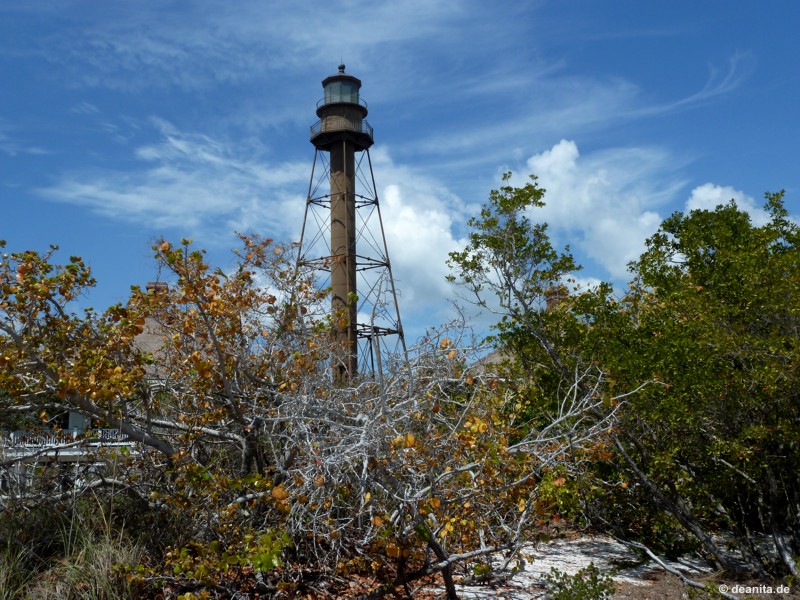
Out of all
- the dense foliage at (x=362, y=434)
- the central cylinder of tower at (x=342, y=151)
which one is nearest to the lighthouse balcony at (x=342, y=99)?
the central cylinder of tower at (x=342, y=151)

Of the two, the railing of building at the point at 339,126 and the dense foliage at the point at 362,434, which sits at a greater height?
the railing of building at the point at 339,126

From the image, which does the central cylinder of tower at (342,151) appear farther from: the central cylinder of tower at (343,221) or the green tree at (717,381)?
the green tree at (717,381)

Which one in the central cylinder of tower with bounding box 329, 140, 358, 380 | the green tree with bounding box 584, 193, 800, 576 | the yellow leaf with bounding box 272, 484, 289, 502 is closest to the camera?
the yellow leaf with bounding box 272, 484, 289, 502

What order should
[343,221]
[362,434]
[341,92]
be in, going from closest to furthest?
[362,434] < [343,221] < [341,92]

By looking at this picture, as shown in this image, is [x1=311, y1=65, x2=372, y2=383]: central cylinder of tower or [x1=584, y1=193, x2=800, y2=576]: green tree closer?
[x1=584, y1=193, x2=800, y2=576]: green tree

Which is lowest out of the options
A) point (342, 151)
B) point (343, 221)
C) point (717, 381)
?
point (717, 381)

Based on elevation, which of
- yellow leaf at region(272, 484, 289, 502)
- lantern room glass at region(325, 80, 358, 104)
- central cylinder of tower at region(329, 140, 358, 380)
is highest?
lantern room glass at region(325, 80, 358, 104)

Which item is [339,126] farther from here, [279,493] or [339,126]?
[279,493]

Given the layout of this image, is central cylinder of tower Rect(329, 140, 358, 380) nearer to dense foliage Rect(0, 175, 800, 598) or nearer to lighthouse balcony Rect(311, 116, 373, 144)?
lighthouse balcony Rect(311, 116, 373, 144)

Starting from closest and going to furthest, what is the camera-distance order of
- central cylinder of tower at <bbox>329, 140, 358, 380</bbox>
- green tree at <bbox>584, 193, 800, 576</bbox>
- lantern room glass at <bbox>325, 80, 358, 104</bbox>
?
green tree at <bbox>584, 193, 800, 576</bbox> < central cylinder of tower at <bbox>329, 140, 358, 380</bbox> < lantern room glass at <bbox>325, 80, 358, 104</bbox>

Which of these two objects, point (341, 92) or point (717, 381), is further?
point (341, 92)

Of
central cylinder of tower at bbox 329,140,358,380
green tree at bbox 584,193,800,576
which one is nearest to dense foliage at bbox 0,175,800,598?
green tree at bbox 584,193,800,576

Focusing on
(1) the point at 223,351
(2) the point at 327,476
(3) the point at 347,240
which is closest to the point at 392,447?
(2) the point at 327,476

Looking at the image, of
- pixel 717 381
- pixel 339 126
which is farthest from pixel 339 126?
pixel 717 381
